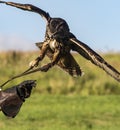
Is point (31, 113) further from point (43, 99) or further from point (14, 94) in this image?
point (14, 94)

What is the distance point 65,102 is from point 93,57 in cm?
1466

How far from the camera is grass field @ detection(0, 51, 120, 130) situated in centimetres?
1440

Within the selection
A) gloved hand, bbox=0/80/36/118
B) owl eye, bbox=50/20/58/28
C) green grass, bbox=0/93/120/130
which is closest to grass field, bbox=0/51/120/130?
green grass, bbox=0/93/120/130

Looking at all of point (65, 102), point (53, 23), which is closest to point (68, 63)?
point (53, 23)

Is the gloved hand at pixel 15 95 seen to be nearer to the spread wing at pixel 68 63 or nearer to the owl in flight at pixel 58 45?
the owl in flight at pixel 58 45

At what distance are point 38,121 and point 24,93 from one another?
10712 mm

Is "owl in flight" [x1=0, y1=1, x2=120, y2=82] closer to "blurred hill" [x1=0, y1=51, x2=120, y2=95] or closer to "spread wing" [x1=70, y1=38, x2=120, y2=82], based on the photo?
"spread wing" [x1=70, y1=38, x2=120, y2=82]

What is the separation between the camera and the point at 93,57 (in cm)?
398

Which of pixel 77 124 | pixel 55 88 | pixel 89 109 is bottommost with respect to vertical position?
pixel 77 124

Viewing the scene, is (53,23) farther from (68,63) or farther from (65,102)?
(65,102)

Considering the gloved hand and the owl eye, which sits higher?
the owl eye

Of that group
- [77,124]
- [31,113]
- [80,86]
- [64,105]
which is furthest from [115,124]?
[80,86]

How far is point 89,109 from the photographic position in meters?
17.6

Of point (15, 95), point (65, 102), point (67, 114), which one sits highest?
point (65, 102)
